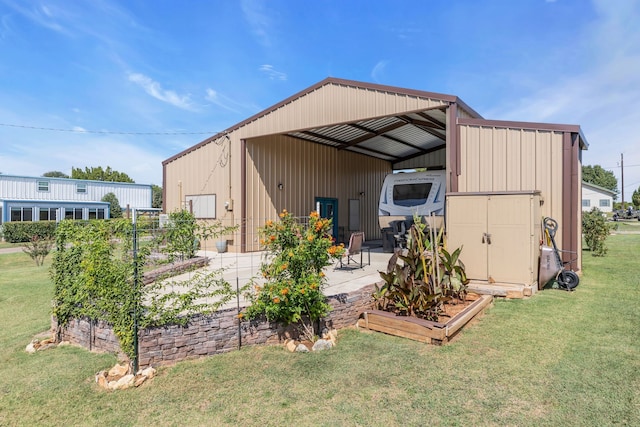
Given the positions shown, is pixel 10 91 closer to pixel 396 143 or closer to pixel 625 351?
pixel 396 143

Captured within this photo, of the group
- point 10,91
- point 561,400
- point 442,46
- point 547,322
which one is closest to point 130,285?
point 561,400

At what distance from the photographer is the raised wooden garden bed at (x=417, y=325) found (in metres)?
4.07

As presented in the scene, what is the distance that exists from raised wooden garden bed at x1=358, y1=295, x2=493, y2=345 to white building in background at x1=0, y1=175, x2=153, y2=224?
2563 centimetres

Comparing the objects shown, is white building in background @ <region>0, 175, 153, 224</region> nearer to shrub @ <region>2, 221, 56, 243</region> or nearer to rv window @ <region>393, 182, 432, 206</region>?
shrub @ <region>2, 221, 56, 243</region>

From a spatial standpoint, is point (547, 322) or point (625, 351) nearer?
point (625, 351)

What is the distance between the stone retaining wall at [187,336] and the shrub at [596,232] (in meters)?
10.7

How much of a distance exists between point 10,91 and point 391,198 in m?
15.5

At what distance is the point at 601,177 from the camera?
6512cm

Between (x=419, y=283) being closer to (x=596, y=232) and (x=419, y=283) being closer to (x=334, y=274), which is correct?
(x=334, y=274)

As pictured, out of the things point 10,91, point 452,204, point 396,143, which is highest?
point 10,91

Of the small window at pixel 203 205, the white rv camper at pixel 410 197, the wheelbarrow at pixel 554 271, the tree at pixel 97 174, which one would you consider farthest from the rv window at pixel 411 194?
the tree at pixel 97 174

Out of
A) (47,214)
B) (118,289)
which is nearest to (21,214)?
(47,214)

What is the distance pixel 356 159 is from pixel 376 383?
41.5ft

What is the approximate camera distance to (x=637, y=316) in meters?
4.71
